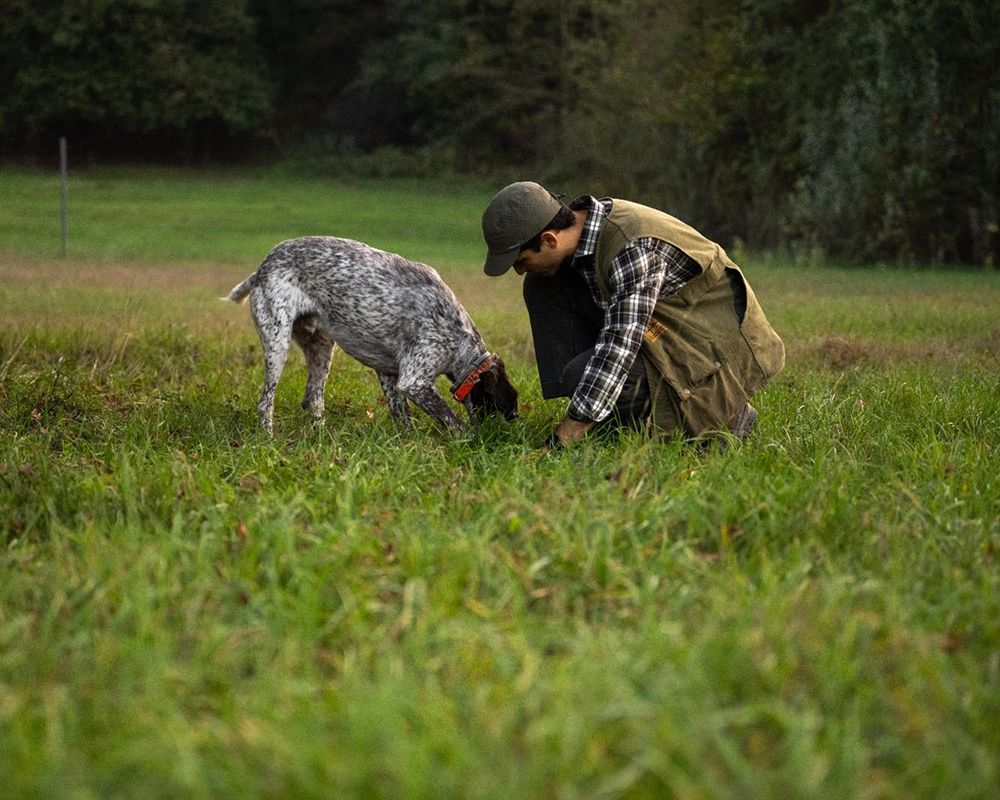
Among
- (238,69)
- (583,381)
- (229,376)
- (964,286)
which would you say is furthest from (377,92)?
(583,381)

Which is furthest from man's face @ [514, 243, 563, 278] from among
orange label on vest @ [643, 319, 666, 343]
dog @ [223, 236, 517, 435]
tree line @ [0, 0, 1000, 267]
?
tree line @ [0, 0, 1000, 267]

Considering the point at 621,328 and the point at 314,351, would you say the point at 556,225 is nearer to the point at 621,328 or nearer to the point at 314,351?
the point at 621,328

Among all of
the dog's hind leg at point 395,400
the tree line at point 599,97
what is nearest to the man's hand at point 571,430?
the dog's hind leg at point 395,400

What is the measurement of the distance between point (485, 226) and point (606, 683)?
287cm

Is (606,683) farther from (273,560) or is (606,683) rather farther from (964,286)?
(964,286)

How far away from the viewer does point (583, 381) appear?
211 inches

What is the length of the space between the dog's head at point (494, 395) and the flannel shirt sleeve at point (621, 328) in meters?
0.87

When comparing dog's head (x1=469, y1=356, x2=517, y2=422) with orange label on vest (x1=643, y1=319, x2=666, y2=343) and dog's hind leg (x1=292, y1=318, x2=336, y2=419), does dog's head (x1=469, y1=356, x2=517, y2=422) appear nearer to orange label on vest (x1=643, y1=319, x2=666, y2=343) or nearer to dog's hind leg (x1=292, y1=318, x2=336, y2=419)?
orange label on vest (x1=643, y1=319, x2=666, y2=343)

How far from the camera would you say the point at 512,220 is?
534cm

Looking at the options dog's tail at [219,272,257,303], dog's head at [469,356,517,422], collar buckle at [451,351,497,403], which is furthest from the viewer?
dog's tail at [219,272,257,303]

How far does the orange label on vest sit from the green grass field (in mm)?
511

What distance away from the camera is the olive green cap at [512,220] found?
5336mm

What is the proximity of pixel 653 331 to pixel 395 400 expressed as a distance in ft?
6.48

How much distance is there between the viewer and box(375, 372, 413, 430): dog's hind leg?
681cm
